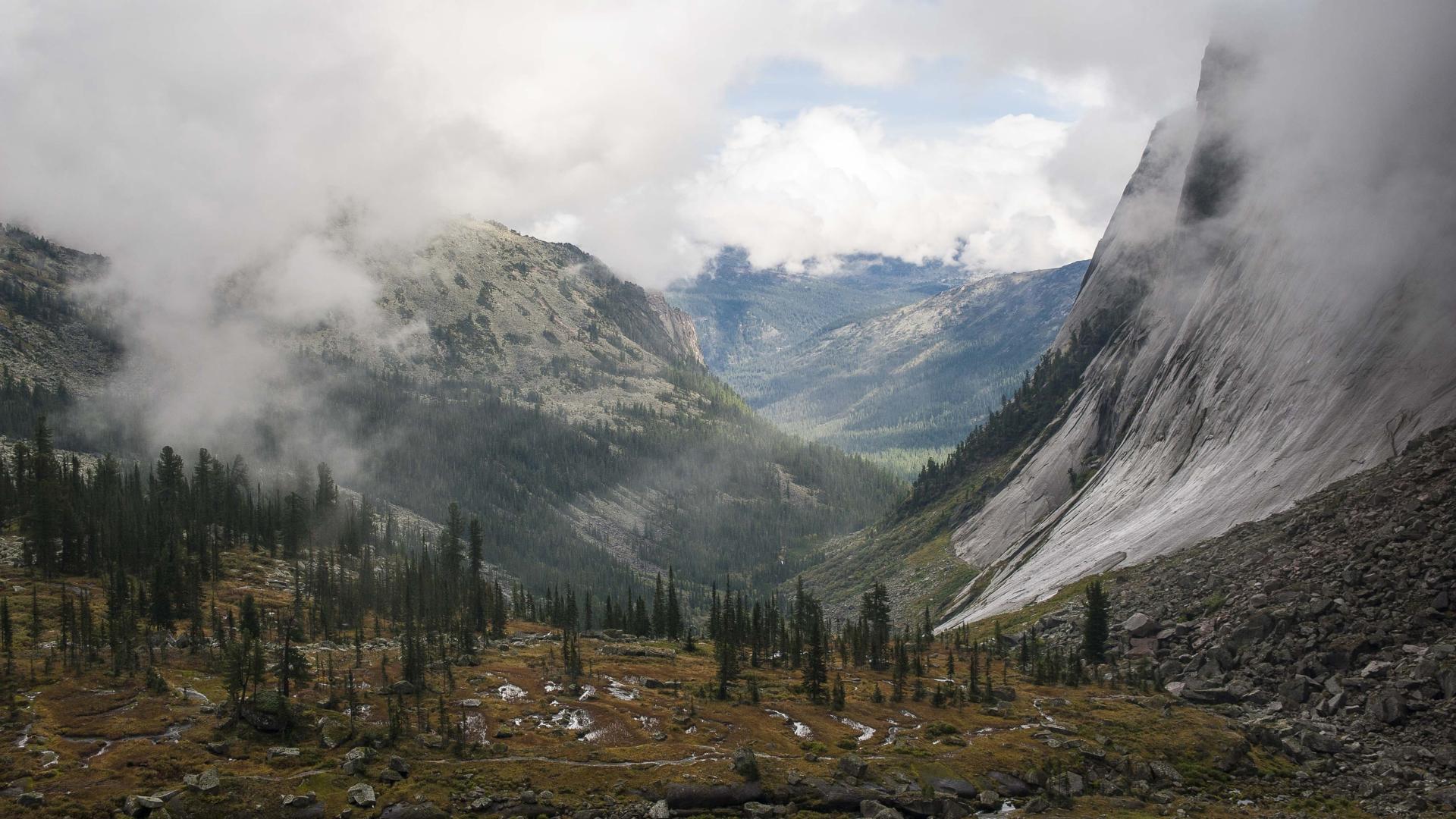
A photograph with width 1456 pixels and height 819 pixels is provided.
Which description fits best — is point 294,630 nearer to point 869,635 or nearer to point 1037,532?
point 869,635

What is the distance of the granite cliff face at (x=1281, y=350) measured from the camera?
113750 millimetres

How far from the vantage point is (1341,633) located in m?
86.3

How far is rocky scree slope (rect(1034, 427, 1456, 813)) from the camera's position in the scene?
245ft

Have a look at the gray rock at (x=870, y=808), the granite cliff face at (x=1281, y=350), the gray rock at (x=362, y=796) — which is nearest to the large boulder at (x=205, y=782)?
the gray rock at (x=362, y=796)

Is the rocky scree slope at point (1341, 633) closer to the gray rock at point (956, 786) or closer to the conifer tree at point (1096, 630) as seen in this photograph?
the conifer tree at point (1096, 630)

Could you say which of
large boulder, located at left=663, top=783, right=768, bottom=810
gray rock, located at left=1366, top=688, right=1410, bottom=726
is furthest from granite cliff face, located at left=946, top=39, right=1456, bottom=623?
large boulder, located at left=663, top=783, right=768, bottom=810

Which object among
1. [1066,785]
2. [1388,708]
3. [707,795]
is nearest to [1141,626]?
[1388,708]

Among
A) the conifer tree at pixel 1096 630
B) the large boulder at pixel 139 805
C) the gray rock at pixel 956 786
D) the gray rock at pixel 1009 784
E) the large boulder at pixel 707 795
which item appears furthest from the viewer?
the conifer tree at pixel 1096 630

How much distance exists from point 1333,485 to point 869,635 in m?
65.4

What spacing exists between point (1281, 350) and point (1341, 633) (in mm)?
61306

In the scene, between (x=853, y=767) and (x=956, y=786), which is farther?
(x=853, y=767)

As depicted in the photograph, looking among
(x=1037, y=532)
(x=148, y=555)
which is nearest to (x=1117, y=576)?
(x=1037, y=532)

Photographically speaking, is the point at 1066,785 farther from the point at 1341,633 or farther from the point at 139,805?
the point at 139,805

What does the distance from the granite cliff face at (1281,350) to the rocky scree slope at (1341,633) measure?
12527mm
